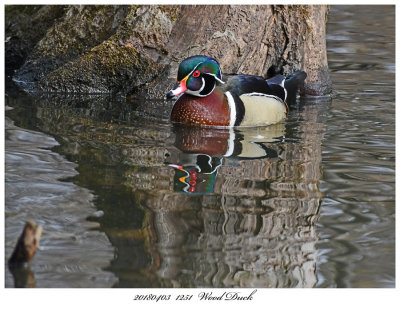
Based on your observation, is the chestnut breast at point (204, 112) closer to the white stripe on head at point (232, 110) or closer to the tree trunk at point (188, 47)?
the white stripe on head at point (232, 110)

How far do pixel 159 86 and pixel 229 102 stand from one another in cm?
143

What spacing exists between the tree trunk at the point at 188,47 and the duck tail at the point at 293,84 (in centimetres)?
34

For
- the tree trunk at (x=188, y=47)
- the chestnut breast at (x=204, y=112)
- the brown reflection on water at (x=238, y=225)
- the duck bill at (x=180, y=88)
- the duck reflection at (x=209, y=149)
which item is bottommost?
the brown reflection on water at (x=238, y=225)

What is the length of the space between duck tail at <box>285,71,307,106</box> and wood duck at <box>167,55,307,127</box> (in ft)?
1.82

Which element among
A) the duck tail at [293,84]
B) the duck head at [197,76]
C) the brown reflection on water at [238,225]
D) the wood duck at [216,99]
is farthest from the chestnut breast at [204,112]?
the brown reflection on water at [238,225]

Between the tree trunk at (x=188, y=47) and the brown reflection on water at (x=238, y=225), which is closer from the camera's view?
the brown reflection on water at (x=238, y=225)

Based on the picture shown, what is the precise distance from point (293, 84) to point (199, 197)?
3.78m

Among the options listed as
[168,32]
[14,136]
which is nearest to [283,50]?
→ [168,32]

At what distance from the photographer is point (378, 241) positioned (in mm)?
4492

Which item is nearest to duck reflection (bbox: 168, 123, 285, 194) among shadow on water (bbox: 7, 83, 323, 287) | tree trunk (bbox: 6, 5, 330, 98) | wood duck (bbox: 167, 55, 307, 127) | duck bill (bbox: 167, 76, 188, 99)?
shadow on water (bbox: 7, 83, 323, 287)

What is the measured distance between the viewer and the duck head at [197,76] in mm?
7508

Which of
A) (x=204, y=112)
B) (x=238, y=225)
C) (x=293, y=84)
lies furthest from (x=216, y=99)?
(x=238, y=225)

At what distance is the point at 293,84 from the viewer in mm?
8562

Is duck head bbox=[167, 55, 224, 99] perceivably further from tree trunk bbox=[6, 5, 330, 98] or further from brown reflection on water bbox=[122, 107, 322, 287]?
brown reflection on water bbox=[122, 107, 322, 287]
